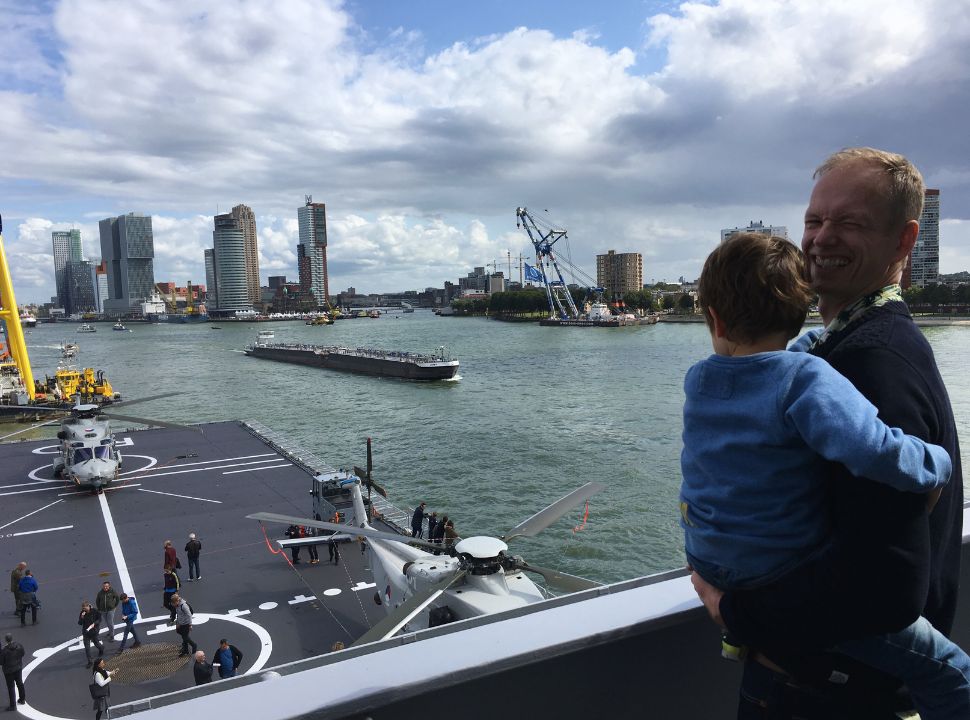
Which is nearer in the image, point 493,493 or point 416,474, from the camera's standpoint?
point 493,493

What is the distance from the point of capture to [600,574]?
48.4ft

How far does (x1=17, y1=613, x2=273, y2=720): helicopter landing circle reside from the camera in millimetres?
8914

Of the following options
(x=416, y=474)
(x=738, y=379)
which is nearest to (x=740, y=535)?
(x=738, y=379)

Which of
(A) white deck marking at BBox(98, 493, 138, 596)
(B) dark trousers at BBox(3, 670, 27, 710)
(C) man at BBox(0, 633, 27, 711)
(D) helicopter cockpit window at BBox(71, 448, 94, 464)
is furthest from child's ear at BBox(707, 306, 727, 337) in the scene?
(D) helicopter cockpit window at BBox(71, 448, 94, 464)

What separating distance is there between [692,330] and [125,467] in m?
85.1

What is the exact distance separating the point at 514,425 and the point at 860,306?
29.6m

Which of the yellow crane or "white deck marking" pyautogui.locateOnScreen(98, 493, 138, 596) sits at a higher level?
the yellow crane

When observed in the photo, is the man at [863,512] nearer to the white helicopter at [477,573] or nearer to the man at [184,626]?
the white helicopter at [477,573]

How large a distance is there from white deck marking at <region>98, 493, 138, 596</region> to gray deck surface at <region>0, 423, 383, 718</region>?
0.16 feet

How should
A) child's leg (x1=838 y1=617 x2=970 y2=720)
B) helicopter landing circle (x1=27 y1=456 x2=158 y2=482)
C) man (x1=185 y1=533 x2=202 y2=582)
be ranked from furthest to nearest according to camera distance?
helicopter landing circle (x1=27 y1=456 x2=158 y2=482)
man (x1=185 y1=533 x2=202 y2=582)
child's leg (x1=838 y1=617 x2=970 y2=720)

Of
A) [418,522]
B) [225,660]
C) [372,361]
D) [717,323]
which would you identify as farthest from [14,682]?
[372,361]

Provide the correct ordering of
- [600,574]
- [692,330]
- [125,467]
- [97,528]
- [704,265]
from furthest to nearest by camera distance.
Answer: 1. [692,330]
2. [125,467]
3. [97,528]
4. [600,574]
5. [704,265]

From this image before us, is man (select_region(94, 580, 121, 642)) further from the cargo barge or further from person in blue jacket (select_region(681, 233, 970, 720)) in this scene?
the cargo barge

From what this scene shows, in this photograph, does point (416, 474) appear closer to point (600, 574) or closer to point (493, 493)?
point (493, 493)
